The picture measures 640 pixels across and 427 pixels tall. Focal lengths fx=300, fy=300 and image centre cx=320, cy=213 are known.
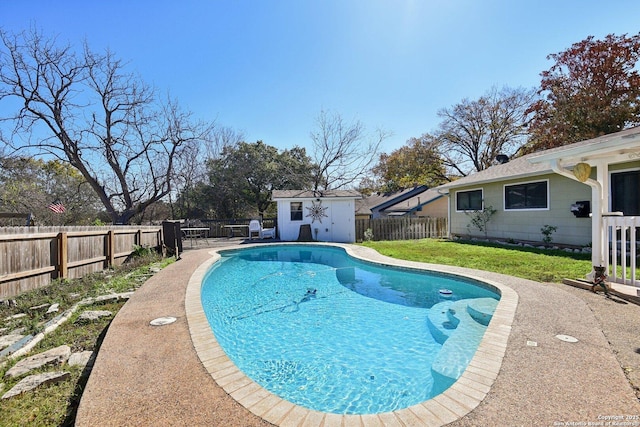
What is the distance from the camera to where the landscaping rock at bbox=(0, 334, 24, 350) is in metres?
3.43

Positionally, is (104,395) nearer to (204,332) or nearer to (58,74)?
(204,332)

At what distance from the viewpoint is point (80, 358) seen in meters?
3.10

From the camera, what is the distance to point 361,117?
21.5 meters

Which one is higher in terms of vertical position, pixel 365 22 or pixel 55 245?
pixel 365 22

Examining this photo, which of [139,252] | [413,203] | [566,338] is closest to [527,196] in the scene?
[566,338]

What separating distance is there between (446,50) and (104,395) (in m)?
14.2

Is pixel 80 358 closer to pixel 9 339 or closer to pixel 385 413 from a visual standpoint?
pixel 9 339

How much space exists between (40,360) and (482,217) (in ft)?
44.1

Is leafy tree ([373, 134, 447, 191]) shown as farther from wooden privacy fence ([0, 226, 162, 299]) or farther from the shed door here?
wooden privacy fence ([0, 226, 162, 299])

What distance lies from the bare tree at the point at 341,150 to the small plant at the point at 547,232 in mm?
13984

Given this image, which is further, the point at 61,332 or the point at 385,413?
the point at 61,332

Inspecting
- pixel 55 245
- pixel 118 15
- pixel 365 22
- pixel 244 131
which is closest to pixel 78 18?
pixel 118 15

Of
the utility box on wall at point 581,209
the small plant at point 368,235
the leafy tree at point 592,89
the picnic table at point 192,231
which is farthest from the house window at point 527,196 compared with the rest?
the picnic table at point 192,231

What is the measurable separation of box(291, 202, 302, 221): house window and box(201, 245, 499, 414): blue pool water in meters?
7.38
